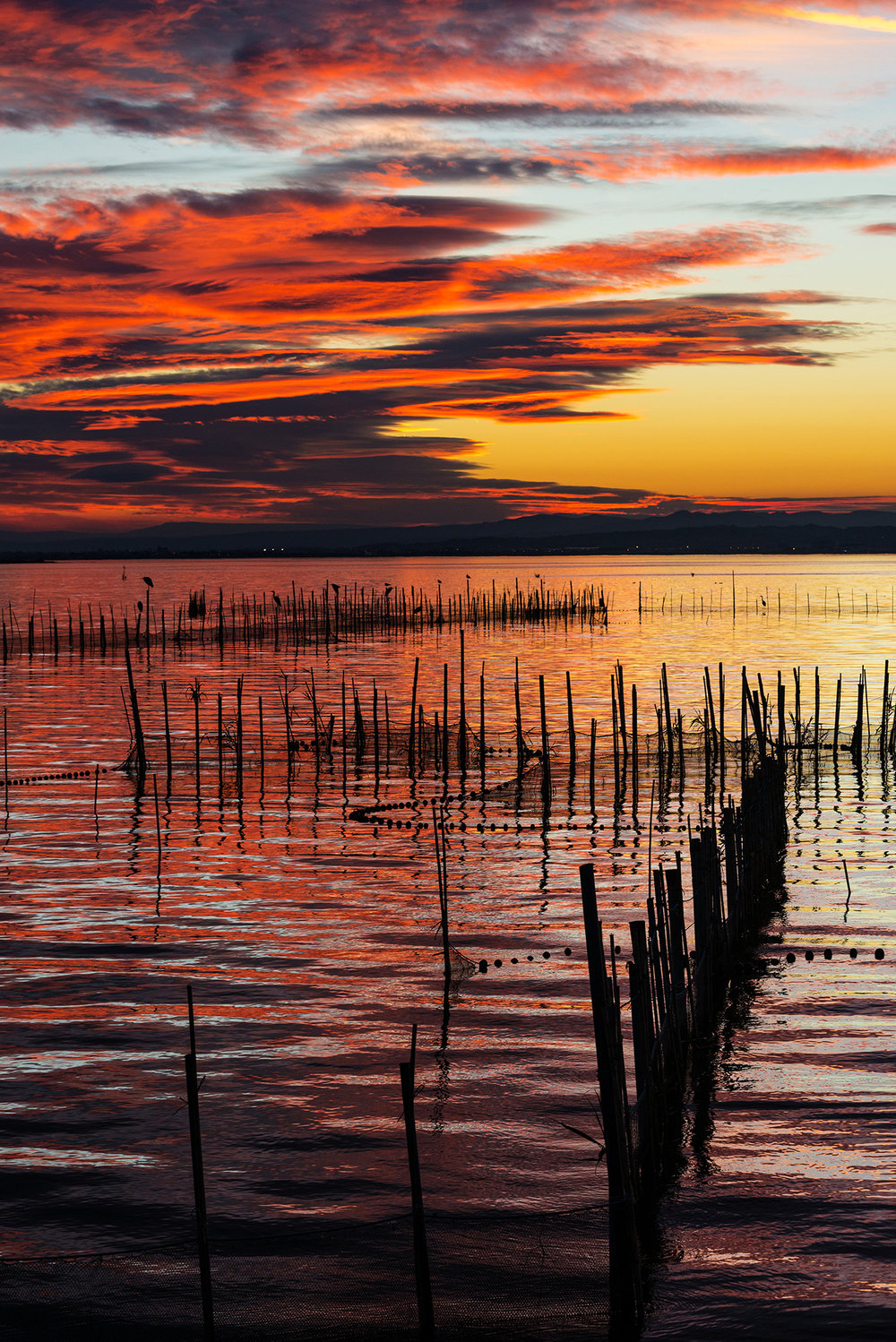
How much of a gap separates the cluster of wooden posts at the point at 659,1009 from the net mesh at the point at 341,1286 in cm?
39

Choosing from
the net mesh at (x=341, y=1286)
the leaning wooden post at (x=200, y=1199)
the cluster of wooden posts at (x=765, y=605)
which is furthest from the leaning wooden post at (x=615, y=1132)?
the cluster of wooden posts at (x=765, y=605)

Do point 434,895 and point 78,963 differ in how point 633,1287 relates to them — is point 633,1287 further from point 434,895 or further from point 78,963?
point 434,895

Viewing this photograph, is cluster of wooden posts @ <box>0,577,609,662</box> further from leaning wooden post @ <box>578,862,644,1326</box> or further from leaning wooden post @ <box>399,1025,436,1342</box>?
leaning wooden post @ <box>399,1025,436,1342</box>

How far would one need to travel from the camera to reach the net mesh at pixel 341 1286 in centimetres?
661

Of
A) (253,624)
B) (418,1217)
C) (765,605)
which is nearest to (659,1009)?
(418,1217)

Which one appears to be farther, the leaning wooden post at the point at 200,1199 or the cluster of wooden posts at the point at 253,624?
the cluster of wooden posts at the point at 253,624

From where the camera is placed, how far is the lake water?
7.71 meters

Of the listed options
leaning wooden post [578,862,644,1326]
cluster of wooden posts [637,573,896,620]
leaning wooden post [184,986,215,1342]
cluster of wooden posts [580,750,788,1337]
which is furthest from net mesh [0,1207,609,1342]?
cluster of wooden posts [637,573,896,620]

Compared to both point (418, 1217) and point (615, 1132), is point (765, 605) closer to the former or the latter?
point (615, 1132)

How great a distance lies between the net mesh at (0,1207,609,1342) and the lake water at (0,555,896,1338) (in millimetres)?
266

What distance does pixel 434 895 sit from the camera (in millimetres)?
16016

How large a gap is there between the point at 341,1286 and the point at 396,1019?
165 inches

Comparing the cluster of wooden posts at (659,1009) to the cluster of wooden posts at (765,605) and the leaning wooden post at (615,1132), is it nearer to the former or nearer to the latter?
the leaning wooden post at (615,1132)

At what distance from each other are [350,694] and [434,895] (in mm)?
24326
